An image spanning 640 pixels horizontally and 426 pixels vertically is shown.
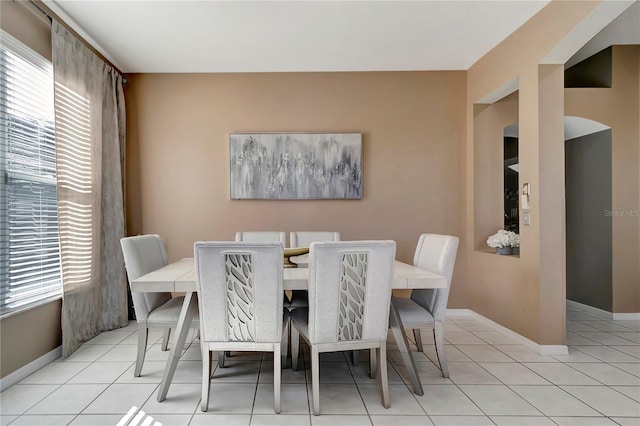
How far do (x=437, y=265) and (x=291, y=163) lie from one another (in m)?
1.98

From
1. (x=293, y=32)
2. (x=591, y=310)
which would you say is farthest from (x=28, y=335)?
(x=591, y=310)

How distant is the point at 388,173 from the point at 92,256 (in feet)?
9.61

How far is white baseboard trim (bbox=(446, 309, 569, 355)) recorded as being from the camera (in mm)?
2859

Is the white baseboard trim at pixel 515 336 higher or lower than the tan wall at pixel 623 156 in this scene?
lower

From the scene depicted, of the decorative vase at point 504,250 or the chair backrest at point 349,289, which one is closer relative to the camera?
the chair backrest at point 349,289

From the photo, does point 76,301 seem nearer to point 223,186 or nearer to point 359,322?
point 223,186

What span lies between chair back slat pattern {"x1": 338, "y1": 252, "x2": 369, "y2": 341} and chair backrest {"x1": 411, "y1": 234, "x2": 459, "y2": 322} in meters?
0.64

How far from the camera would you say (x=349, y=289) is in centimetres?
198

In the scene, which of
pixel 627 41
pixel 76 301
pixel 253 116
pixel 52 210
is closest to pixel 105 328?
pixel 76 301

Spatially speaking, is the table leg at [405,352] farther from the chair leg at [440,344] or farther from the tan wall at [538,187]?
the tan wall at [538,187]

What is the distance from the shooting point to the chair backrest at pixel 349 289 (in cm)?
193

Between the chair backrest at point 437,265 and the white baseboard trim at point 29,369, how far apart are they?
8.90 feet

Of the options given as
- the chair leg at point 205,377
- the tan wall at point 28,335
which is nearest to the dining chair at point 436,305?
the chair leg at point 205,377

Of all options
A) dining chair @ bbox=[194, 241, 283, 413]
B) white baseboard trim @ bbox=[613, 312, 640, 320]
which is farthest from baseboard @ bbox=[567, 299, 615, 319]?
dining chair @ bbox=[194, 241, 283, 413]
